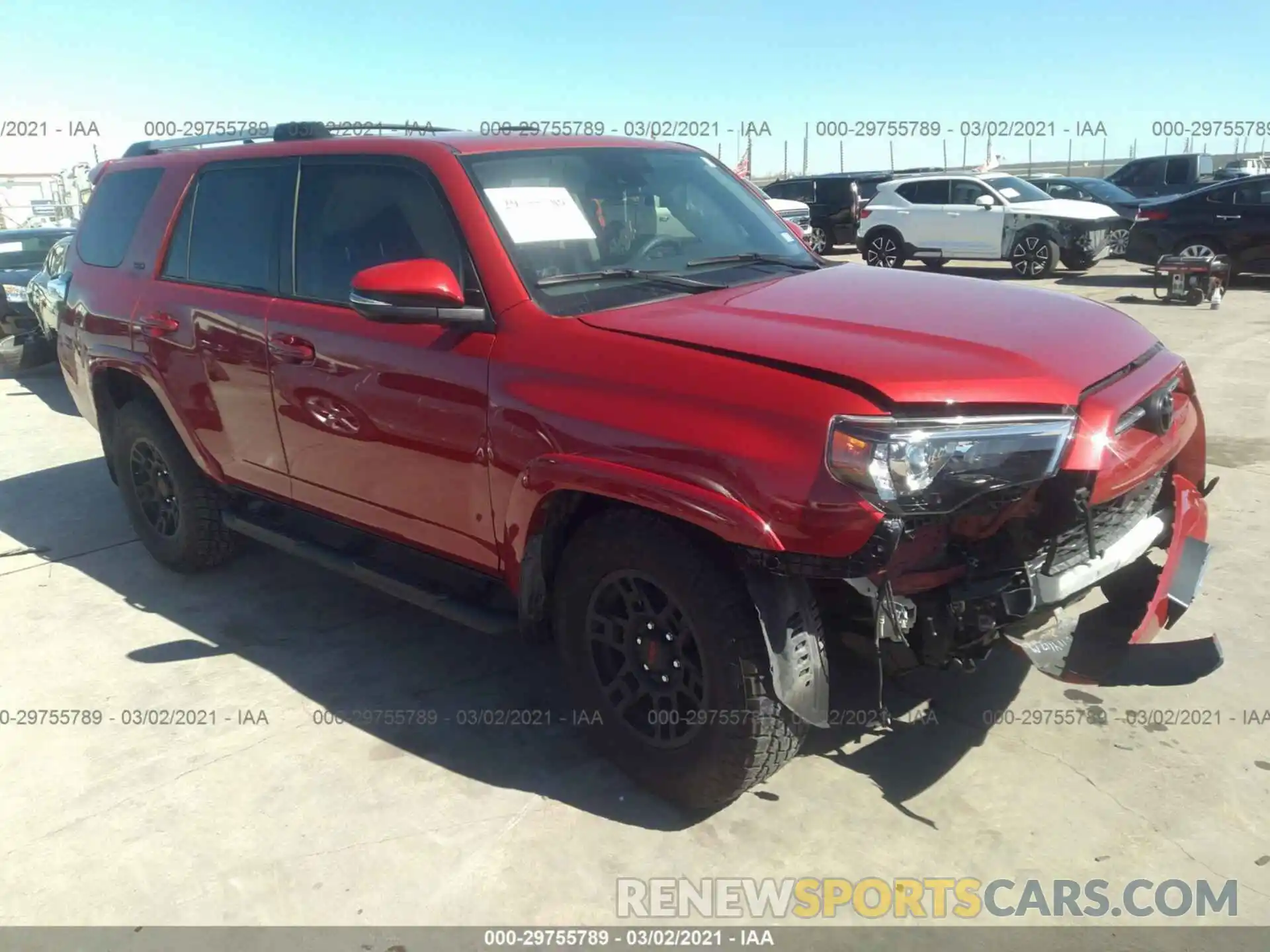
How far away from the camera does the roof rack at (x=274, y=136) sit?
424cm

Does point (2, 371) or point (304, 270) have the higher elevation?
point (304, 270)

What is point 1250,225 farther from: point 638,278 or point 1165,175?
point 638,278

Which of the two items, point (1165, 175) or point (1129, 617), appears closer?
point (1129, 617)

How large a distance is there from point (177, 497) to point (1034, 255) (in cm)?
1430

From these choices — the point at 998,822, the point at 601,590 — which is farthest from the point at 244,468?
the point at 998,822

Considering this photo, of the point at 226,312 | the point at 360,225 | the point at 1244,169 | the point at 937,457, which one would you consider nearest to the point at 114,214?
the point at 226,312

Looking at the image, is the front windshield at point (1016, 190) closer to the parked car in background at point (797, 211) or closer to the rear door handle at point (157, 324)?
the parked car in background at point (797, 211)

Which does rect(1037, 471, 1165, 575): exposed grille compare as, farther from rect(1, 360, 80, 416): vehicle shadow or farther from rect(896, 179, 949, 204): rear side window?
rect(896, 179, 949, 204): rear side window

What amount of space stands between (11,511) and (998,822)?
6.14 m

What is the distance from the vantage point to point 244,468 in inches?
172

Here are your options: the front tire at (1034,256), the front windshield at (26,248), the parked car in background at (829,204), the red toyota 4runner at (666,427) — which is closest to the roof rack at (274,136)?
the red toyota 4runner at (666,427)

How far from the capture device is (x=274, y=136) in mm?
4344

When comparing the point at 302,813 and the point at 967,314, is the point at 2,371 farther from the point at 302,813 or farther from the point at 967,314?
the point at 967,314

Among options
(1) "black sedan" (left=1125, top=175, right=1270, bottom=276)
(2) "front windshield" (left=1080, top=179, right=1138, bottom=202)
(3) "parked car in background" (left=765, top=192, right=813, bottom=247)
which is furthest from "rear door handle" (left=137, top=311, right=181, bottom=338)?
(2) "front windshield" (left=1080, top=179, right=1138, bottom=202)
